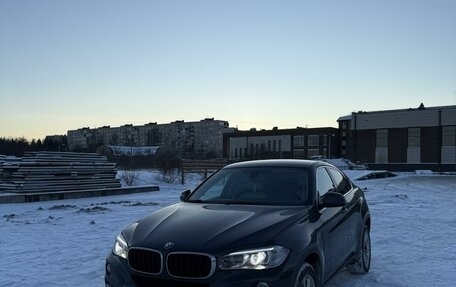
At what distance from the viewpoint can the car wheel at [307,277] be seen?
436 centimetres

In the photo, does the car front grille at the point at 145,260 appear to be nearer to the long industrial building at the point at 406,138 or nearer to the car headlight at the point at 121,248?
the car headlight at the point at 121,248

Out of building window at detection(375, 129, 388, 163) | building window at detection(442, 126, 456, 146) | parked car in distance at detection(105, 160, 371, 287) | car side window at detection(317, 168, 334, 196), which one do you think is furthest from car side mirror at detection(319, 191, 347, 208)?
building window at detection(375, 129, 388, 163)

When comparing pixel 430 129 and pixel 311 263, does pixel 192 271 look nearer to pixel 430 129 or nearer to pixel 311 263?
pixel 311 263

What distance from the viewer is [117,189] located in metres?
21.8

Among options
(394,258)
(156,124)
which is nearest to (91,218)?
(394,258)

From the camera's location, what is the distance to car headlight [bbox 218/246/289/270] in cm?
404

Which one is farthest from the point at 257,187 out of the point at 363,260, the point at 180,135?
the point at 180,135

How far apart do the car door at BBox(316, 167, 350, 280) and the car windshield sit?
238mm

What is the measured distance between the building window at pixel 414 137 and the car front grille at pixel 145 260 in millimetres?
83979

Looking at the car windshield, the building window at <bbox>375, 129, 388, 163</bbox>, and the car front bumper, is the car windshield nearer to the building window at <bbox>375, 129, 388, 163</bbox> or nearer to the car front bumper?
the car front bumper

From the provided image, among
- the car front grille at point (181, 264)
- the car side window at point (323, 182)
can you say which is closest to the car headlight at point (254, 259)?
the car front grille at point (181, 264)

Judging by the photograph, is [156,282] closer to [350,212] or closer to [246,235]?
[246,235]

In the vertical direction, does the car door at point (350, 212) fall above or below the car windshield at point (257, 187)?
below

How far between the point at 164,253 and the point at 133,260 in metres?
0.39
